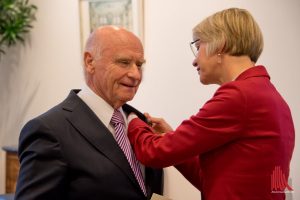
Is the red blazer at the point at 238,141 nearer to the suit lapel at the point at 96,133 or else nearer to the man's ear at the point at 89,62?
the suit lapel at the point at 96,133

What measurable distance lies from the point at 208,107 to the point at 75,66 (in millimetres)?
1911

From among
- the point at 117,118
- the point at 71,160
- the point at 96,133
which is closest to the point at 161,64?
the point at 117,118

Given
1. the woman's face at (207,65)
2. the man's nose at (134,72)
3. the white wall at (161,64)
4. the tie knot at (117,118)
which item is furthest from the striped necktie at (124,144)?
the white wall at (161,64)

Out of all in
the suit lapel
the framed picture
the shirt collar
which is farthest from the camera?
the framed picture

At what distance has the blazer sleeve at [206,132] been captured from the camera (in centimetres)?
115

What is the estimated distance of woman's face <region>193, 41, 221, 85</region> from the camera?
128cm

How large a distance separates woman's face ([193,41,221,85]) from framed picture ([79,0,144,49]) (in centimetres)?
137

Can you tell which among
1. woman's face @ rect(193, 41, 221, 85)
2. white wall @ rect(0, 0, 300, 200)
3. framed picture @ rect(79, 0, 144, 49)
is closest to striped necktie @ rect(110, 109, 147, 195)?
woman's face @ rect(193, 41, 221, 85)

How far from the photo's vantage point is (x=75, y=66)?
9.59 feet

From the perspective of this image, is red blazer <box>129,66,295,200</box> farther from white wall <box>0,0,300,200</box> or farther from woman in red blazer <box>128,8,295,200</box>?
white wall <box>0,0,300,200</box>

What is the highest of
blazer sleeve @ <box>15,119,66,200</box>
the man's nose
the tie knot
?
the man's nose

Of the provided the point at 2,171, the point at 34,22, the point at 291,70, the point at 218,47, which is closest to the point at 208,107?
the point at 218,47

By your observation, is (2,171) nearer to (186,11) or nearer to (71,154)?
(186,11)

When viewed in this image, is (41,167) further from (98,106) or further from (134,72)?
(134,72)
